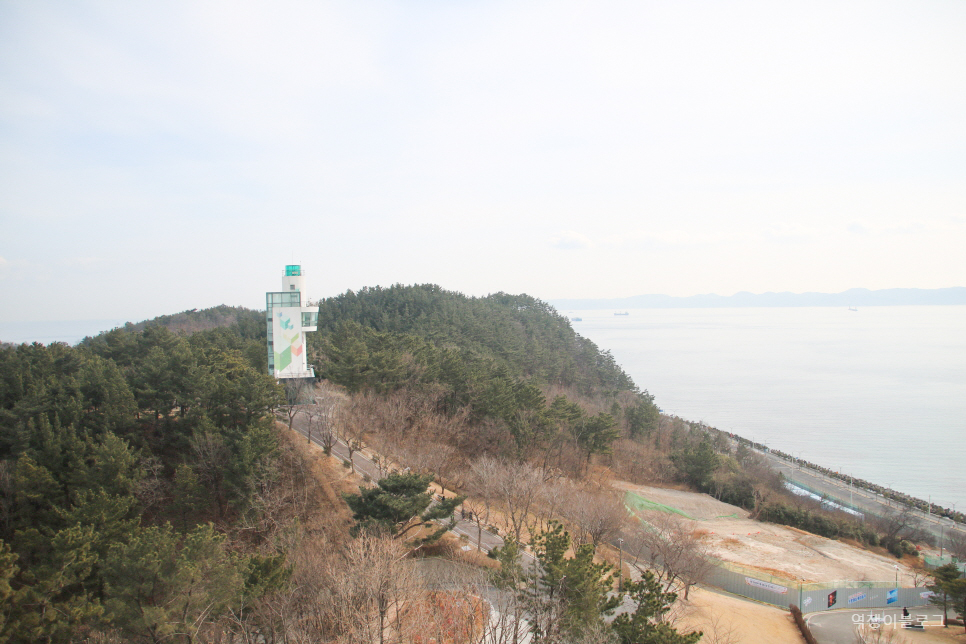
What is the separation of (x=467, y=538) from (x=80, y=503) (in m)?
12.4

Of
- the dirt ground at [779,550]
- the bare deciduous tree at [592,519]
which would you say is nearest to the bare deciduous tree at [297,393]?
the bare deciduous tree at [592,519]

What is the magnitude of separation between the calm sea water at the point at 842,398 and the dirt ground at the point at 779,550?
15.5m

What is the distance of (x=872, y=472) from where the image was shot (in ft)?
135

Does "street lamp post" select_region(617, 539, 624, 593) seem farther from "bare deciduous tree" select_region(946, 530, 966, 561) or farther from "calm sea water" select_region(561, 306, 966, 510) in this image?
"calm sea water" select_region(561, 306, 966, 510)

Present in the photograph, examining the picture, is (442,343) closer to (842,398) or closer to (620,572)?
(620,572)

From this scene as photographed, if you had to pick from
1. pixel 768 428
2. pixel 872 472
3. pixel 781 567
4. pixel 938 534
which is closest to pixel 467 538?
pixel 781 567

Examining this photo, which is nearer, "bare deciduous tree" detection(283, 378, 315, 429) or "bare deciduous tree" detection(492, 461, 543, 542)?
"bare deciduous tree" detection(492, 461, 543, 542)

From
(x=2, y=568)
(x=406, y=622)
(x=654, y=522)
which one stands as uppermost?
(x=2, y=568)

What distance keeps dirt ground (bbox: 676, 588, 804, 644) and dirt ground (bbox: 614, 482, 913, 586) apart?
4.58 meters

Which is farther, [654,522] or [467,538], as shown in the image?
[654,522]

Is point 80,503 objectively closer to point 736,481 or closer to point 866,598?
point 866,598

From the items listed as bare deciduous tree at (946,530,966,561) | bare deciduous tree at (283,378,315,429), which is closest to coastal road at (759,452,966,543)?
bare deciduous tree at (946,530,966,561)

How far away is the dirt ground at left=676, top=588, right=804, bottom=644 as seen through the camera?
1596cm

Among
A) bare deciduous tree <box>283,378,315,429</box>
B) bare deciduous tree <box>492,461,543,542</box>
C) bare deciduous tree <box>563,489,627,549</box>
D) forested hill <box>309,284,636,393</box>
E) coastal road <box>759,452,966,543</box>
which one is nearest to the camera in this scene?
bare deciduous tree <box>563,489,627,549</box>
